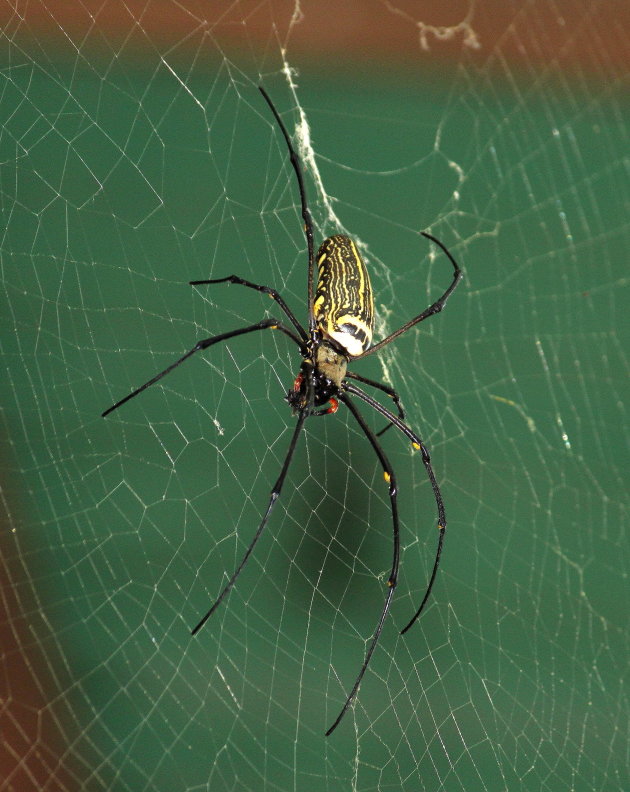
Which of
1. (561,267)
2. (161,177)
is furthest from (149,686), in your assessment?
(561,267)

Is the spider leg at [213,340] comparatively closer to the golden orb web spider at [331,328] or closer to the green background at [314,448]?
the golden orb web spider at [331,328]

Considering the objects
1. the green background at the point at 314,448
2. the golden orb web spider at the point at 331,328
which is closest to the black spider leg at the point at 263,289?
the golden orb web spider at the point at 331,328

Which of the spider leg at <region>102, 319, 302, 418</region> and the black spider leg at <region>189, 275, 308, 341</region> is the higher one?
the black spider leg at <region>189, 275, 308, 341</region>

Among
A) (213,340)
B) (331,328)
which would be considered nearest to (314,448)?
(331,328)

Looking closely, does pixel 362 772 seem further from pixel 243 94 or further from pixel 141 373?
pixel 243 94

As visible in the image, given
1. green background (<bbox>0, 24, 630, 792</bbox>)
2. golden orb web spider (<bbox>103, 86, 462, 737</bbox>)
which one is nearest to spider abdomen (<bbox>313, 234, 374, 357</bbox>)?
golden orb web spider (<bbox>103, 86, 462, 737</bbox>)

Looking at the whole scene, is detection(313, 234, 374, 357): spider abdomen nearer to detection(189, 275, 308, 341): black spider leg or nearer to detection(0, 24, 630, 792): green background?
detection(189, 275, 308, 341): black spider leg
